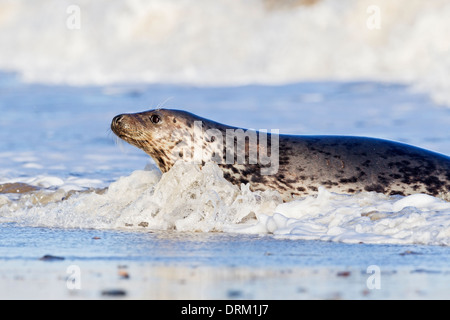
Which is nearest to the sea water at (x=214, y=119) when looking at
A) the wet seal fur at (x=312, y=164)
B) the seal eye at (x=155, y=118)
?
the wet seal fur at (x=312, y=164)

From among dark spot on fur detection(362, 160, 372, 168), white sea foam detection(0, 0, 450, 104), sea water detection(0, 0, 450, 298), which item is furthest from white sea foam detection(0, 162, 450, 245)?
white sea foam detection(0, 0, 450, 104)

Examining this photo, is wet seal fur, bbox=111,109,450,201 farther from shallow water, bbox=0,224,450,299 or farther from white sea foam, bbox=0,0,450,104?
white sea foam, bbox=0,0,450,104

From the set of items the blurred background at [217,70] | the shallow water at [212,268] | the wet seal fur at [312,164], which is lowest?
the shallow water at [212,268]

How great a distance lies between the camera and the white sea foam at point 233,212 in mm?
5352

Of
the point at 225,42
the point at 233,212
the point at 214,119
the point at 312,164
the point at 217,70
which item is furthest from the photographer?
the point at 225,42

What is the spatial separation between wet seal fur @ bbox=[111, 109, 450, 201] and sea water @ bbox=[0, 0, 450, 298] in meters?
0.29

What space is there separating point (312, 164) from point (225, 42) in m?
15.2

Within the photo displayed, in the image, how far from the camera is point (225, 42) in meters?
21.7

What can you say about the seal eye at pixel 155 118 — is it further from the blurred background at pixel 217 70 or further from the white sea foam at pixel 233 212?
A: the blurred background at pixel 217 70

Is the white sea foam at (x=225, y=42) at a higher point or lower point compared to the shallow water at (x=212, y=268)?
higher

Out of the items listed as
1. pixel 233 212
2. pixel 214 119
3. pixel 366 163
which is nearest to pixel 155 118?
pixel 233 212

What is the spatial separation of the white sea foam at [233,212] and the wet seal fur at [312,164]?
22 cm

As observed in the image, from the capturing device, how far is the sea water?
14.4 ft

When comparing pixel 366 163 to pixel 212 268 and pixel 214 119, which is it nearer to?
pixel 212 268
